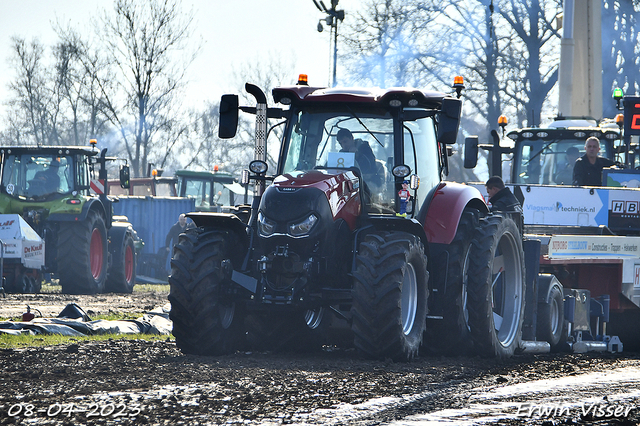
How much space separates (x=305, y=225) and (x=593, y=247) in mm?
5118

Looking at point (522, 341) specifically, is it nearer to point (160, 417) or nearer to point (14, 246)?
point (160, 417)

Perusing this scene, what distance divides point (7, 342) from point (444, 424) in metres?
5.39

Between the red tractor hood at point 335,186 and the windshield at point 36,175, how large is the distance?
10832mm

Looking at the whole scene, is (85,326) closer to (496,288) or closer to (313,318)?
(313,318)

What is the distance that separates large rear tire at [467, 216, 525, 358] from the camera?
841 cm

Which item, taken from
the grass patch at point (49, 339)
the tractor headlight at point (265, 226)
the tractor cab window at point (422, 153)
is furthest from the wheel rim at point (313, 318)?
the grass patch at point (49, 339)

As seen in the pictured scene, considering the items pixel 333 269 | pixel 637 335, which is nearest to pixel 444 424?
pixel 333 269

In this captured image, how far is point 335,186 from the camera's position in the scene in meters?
7.64

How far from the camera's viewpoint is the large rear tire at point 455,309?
321 inches

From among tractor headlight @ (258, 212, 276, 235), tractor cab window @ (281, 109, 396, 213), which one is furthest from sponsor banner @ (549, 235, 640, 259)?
tractor headlight @ (258, 212, 276, 235)

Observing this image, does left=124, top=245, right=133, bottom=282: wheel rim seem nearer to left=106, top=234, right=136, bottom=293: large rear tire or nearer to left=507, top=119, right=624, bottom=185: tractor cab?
left=106, top=234, right=136, bottom=293: large rear tire

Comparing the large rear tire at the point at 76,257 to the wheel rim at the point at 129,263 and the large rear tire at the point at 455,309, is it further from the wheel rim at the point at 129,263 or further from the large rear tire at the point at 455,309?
the large rear tire at the point at 455,309

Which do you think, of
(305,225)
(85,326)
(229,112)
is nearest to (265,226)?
(305,225)

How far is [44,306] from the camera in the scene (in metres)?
13.5
